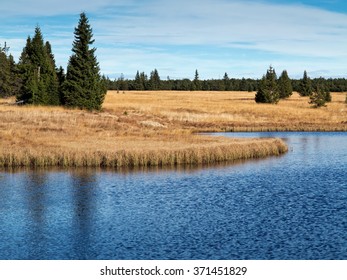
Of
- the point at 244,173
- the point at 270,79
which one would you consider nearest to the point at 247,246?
the point at 244,173

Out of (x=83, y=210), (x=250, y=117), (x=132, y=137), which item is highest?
(x=250, y=117)

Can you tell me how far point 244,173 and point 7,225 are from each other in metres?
19.4

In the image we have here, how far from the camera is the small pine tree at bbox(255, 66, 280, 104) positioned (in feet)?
357

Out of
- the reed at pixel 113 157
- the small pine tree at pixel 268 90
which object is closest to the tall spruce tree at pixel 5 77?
the small pine tree at pixel 268 90

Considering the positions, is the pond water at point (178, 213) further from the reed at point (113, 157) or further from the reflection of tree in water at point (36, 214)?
the reed at point (113, 157)

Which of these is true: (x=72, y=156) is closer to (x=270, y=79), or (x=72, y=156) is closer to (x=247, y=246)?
(x=247, y=246)

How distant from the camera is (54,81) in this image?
79.5 metres

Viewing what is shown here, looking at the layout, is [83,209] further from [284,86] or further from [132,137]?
[284,86]

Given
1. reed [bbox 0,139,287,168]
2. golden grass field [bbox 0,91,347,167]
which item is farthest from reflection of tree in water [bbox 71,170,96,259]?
golden grass field [bbox 0,91,347,167]

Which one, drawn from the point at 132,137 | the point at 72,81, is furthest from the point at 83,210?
the point at 72,81

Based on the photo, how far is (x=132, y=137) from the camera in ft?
181

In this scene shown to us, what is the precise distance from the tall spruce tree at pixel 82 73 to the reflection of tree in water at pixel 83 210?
3694 centimetres

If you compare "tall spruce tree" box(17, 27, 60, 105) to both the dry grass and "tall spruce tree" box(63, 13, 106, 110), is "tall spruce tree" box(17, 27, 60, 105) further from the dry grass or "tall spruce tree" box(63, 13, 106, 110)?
the dry grass

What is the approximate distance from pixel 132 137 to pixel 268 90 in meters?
61.2
